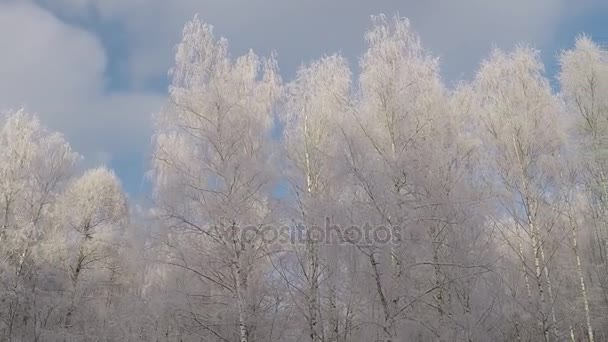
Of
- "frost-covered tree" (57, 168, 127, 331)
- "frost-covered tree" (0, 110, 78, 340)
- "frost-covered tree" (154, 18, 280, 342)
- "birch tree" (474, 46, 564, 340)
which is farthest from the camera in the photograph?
"frost-covered tree" (57, 168, 127, 331)

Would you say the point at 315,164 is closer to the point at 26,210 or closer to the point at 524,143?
the point at 524,143

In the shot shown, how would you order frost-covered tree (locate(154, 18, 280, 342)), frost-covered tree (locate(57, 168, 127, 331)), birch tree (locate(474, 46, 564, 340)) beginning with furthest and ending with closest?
frost-covered tree (locate(57, 168, 127, 331)) → birch tree (locate(474, 46, 564, 340)) → frost-covered tree (locate(154, 18, 280, 342))

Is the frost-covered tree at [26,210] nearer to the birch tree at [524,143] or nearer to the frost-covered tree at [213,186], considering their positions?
the frost-covered tree at [213,186]

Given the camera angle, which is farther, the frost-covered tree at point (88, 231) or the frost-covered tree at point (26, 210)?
the frost-covered tree at point (88, 231)

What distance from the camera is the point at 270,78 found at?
1541 cm

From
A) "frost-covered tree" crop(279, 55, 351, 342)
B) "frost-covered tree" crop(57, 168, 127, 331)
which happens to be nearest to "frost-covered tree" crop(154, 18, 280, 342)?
"frost-covered tree" crop(279, 55, 351, 342)

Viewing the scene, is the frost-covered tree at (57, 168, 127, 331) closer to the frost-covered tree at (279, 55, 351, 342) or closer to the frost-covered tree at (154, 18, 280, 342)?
the frost-covered tree at (154, 18, 280, 342)

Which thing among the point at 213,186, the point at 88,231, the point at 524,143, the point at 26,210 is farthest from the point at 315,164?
the point at 88,231

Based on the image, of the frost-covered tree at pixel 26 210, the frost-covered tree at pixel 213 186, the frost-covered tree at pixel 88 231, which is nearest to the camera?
the frost-covered tree at pixel 213 186

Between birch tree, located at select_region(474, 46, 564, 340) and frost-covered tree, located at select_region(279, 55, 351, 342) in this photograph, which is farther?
birch tree, located at select_region(474, 46, 564, 340)

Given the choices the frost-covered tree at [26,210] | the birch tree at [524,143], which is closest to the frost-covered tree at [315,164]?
the birch tree at [524,143]

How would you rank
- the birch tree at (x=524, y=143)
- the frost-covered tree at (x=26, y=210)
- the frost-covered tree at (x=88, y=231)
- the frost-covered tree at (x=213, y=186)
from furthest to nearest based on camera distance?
the frost-covered tree at (x=88, y=231) < the frost-covered tree at (x=26, y=210) < the birch tree at (x=524, y=143) < the frost-covered tree at (x=213, y=186)

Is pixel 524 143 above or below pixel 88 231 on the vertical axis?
above

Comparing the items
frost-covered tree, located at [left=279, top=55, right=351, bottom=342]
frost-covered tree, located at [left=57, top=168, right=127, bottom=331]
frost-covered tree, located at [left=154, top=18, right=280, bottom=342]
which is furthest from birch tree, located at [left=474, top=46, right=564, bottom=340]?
frost-covered tree, located at [left=57, top=168, right=127, bottom=331]
